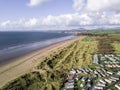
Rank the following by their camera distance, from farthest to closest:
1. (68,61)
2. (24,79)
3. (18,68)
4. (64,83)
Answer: (68,61) → (18,68) → (24,79) → (64,83)

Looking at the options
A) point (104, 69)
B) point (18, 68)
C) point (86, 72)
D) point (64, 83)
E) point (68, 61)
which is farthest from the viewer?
point (68, 61)

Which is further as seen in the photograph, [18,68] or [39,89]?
[18,68]

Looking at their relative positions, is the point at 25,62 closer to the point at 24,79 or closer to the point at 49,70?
the point at 49,70

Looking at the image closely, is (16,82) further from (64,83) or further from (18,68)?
(18,68)

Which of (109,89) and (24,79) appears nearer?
(109,89)

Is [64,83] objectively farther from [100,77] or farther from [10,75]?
[10,75]

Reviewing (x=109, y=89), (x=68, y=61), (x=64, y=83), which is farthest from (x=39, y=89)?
(x=68, y=61)

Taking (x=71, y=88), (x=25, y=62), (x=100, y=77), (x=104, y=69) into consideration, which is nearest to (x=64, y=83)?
(x=71, y=88)

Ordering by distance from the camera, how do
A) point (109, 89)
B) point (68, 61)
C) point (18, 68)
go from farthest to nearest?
point (68, 61) < point (18, 68) < point (109, 89)

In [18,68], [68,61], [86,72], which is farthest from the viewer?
[68,61]
